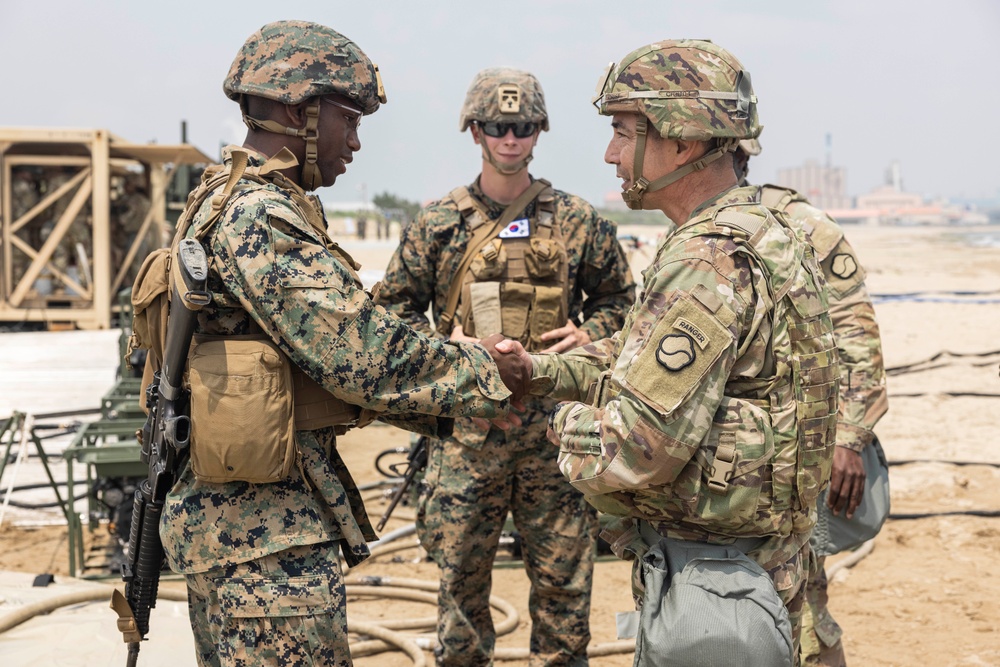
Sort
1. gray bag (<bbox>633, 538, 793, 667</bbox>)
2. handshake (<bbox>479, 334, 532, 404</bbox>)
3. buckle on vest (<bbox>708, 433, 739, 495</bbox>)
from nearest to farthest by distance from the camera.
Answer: gray bag (<bbox>633, 538, 793, 667</bbox>) < buckle on vest (<bbox>708, 433, 739, 495</bbox>) < handshake (<bbox>479, 334, 532, 404</bbox>)

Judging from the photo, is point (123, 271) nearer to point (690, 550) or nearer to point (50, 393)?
point (50, 393)

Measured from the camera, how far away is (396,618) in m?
6.18

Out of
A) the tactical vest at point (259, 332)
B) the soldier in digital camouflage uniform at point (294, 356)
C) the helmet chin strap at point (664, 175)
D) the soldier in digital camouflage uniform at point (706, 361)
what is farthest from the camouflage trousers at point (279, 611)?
the helmet chin strap at point (664, 175)

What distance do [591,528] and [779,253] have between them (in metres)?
2.14

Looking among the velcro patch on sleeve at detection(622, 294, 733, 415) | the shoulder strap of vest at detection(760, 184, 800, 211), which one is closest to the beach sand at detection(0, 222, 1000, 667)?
the shoulder strap of vest at detection(760, 184, 800, 211)

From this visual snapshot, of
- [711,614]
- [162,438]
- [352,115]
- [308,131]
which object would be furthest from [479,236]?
[711,614]

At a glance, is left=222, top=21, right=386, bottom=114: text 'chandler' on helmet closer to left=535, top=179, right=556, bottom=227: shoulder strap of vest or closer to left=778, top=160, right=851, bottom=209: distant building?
left=535, top=179, right=556, bottom=227: shoulder strap of vest

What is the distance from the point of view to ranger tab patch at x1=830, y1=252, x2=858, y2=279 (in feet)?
14.0

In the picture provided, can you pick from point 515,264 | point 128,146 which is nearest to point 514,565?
point 515,264

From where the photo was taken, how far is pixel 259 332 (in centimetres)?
296

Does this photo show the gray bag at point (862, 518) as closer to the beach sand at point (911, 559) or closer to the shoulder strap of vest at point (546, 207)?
the beach sand at point (911, 559)

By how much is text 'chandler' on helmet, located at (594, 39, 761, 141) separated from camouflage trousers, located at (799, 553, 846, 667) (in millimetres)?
1971

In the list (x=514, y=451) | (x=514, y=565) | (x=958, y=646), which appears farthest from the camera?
(x=514, y=565)

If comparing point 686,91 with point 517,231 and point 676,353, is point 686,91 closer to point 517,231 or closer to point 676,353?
point 676,353
